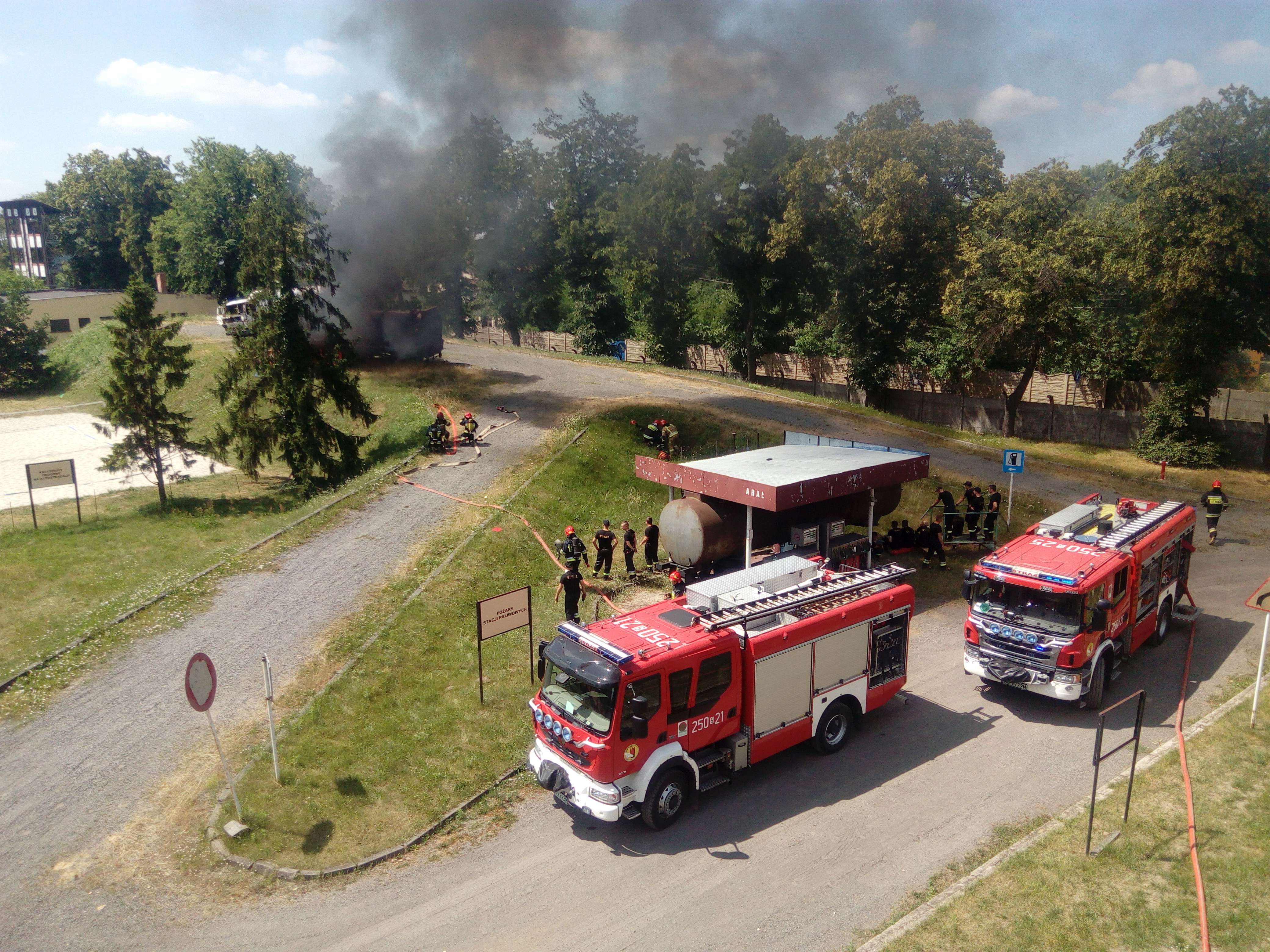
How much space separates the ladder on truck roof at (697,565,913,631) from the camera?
11141 millimetres

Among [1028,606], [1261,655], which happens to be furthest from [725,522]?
[1261,655]

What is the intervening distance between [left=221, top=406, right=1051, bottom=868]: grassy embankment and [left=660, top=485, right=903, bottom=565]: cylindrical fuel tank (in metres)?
1.60

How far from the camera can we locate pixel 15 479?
30.2m

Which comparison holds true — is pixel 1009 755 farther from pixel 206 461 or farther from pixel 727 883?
pixel 206 461

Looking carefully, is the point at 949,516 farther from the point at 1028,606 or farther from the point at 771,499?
the point at 1028,606

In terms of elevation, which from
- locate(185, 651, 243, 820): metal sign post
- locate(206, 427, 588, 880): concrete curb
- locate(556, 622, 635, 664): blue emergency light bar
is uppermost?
locate(556, 622, 635, 664): blue emergency light bar

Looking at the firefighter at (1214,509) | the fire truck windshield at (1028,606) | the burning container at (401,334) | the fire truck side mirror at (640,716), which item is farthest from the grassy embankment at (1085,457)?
the fire truck side mirror at (640,716)

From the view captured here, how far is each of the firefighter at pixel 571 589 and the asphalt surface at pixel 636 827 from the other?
4720 millimetres

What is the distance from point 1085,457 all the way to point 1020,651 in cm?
2324

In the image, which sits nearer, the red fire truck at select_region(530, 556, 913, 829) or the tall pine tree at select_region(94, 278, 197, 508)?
the red fire truck at select_region(530, 556, 913, 829)

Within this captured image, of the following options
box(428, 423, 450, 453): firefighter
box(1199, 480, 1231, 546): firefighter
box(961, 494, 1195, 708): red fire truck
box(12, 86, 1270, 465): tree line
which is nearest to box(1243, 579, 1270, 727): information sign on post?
box(961, 494, 1195, 708): red fire truck

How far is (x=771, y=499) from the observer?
640 inches

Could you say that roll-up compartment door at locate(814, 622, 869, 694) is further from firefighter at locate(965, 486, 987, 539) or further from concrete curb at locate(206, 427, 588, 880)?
firefighter at locate(965, 486, 987, 539)

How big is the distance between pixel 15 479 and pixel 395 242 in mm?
17695
